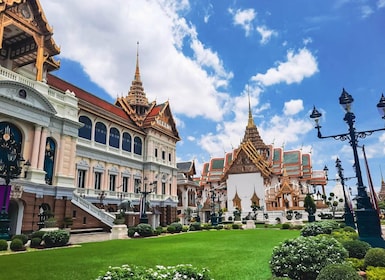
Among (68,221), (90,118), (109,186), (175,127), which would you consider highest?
(175,127)

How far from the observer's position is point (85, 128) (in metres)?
28.0

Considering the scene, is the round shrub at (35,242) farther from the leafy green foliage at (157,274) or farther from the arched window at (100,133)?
the arched window at (100,133)

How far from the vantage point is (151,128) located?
3681 centimetres

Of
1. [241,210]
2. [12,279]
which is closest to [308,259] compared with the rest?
[12,279]

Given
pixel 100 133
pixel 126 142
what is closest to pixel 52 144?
pixel 100 133

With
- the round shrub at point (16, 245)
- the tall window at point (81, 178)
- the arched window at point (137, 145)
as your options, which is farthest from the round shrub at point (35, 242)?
the arched window at point (137, 145)

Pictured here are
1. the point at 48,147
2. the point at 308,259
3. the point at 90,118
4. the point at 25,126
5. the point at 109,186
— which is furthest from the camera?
the point at 109,186

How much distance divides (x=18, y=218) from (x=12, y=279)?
12.4m

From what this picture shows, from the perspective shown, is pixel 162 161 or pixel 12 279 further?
pixel 162 161

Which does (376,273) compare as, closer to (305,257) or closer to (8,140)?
(305,257)

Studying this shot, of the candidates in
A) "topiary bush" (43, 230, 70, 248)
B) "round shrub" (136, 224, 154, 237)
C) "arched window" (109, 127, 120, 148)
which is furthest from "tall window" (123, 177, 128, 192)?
"topiary bush" (43, 230, 70, 248)

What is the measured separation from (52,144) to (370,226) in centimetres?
2080

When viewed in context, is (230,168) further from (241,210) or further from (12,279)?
(12,279)

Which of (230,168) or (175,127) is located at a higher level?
(175,127)
